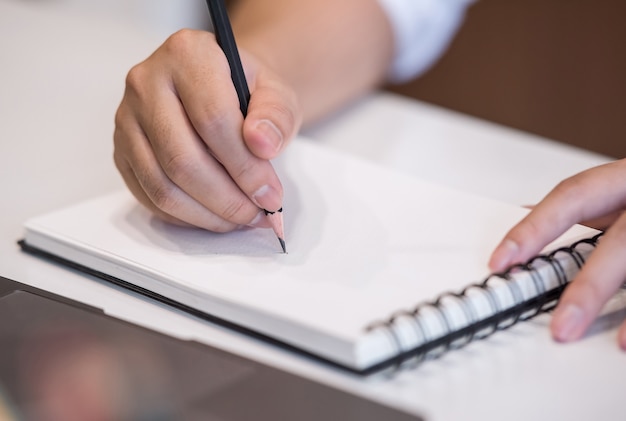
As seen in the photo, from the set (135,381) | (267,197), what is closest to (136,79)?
(267,197)

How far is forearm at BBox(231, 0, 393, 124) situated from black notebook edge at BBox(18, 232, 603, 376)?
1.39ft

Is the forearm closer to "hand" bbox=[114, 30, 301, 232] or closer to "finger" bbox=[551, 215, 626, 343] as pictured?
"hand" bbox=[114, 30, 301, 232]

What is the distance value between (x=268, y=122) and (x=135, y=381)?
0.20m

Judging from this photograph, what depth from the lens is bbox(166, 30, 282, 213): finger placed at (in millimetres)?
576

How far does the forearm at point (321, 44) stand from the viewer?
976mm

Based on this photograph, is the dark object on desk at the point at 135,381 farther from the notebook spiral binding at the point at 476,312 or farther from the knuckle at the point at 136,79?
the knuckle at the point at 136,79

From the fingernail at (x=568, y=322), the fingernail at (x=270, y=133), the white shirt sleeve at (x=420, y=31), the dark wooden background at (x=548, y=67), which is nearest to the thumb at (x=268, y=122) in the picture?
the fingernail at (x=270, y=133)

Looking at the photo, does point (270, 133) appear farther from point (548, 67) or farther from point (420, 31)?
point (548, 67)

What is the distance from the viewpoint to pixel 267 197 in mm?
583

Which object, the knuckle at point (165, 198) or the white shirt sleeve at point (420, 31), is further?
the white shirt sleeve at point (420, 31)

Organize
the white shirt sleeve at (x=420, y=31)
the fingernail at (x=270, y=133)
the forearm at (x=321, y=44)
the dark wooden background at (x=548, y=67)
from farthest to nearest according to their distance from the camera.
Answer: the dark wooden background at (x=548, y=67) → the white shirt sleeve at (x=420, y=31) → the forearm at (x=321, y=44) → the fingernail at (x=270, y=133)

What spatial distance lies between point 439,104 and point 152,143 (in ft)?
5.39

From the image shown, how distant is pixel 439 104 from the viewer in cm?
218

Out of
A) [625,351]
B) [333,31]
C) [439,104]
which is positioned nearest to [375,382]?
[625,351]
